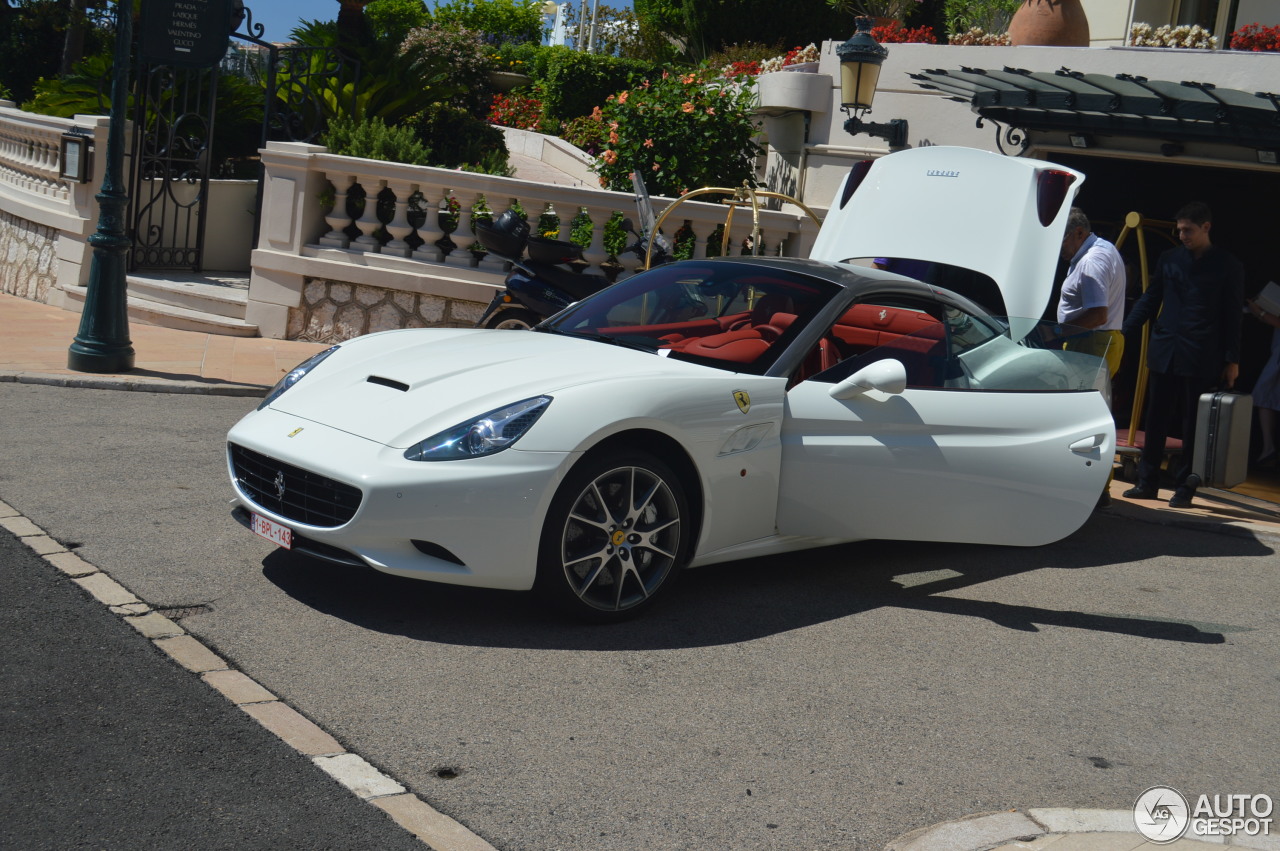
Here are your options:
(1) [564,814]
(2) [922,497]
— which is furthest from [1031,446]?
(1) [564,814]

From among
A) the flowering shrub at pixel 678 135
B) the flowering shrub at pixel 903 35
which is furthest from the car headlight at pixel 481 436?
the flowering shrub at pixel 903 35

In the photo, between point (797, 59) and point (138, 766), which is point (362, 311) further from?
point (138, 766)

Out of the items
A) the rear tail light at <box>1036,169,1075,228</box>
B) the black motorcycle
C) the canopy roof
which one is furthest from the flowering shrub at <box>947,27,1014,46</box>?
the rear tail light at <box>1036,169,1075,228</box>

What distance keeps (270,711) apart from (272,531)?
109 centimetres

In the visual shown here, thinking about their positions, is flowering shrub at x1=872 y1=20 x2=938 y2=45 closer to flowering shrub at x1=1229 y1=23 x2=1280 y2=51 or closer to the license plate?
flowering shrub at x1=1229 y1=23 x2=1280 y2=51

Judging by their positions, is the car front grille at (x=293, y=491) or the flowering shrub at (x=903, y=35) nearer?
the car front grille at (x=293, y=491)

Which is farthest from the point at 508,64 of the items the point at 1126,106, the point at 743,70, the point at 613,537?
the point at 613,537

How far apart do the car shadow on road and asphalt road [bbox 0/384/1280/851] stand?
16 millimetres

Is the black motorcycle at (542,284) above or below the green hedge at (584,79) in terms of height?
below

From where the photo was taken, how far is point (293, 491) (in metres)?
4.77

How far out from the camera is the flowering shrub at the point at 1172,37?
11844 millimetres

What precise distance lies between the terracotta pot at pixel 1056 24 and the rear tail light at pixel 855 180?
481cm

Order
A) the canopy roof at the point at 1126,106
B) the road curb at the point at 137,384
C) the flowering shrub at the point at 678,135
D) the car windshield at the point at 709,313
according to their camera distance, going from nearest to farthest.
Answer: the car windshield at the point at 709,313 < the canopy roof at the point at 1126,106 < the road curb at the point at 137,384 < the flowering shrub at the point at 678,135

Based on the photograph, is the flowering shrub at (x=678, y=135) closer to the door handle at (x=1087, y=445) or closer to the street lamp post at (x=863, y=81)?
the street lamp post at (x=863, y=81)
